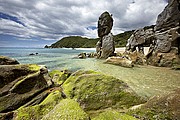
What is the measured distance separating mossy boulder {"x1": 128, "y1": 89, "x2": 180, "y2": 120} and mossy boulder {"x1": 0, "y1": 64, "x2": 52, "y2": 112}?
6695 mm

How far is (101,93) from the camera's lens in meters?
8.52

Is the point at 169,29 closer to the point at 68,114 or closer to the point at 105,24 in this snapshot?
the point at 105,24

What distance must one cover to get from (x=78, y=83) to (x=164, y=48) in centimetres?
2672

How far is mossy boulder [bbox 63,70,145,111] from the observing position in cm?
805

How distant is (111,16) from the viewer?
197ft

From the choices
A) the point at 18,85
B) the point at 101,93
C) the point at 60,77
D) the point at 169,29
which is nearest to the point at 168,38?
the point at 169,29

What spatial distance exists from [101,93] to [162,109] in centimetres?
389

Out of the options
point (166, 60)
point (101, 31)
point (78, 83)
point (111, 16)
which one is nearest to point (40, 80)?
point (78, 83)

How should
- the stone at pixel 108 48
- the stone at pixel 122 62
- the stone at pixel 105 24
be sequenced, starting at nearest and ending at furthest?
the stone at pixel 122 62 → the stone at pixel 108 48 → the stone at pixel 105 24

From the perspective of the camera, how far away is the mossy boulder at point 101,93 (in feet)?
26.4

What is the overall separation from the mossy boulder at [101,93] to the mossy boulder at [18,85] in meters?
2.17

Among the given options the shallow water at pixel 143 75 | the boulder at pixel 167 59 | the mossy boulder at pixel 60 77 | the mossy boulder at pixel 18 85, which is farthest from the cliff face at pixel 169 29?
the mossy boulder at pixel 18 85

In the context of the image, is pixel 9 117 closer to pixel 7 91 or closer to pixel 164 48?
pixel 7 91

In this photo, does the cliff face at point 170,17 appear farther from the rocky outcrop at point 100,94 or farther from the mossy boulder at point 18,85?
the mossy boulder at point 18,85
